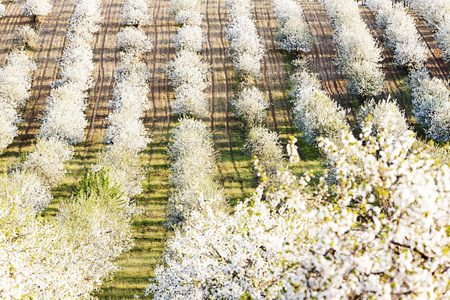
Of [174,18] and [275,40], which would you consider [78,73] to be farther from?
[275,40]

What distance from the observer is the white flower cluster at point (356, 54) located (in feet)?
157

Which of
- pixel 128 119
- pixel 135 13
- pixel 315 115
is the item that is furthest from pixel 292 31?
pixel 128 119

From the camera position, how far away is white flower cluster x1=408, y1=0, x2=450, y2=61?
182ft

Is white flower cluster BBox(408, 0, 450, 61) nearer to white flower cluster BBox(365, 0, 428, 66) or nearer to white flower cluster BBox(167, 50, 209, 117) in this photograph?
white flower cluster BBox(365, 0, 428, 66)

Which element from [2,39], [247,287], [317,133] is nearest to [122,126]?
[317,133]

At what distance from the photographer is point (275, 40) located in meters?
60.8

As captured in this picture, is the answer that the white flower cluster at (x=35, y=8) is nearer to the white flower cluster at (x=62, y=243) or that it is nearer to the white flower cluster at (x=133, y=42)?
the white flower cluster at (x=133, y=42)

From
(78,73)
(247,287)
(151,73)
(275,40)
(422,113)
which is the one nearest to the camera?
(247,287)

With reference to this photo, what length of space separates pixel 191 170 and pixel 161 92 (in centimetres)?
2119

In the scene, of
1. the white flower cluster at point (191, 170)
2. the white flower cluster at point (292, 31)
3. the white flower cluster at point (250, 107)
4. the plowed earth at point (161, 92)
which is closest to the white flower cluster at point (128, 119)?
the plowed earth at point (161, 92)

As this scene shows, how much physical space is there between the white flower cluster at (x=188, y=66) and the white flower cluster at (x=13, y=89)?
2256 centimetres

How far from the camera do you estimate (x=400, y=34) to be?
5666 cm

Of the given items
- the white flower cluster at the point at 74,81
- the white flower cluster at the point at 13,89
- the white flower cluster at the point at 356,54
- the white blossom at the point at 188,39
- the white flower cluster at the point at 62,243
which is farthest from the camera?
the white blossom at the point at 188,39

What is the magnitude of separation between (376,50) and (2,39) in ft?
224
